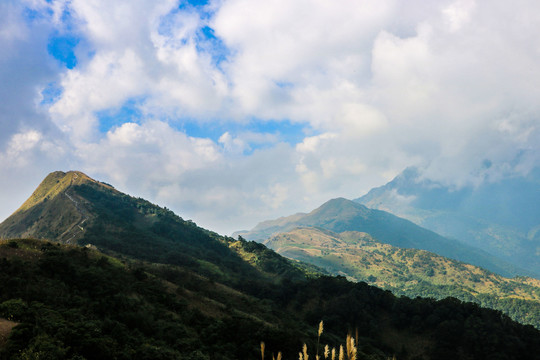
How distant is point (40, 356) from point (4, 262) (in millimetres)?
40780

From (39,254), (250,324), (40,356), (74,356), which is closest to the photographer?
(40,356)

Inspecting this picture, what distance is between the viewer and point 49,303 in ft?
158

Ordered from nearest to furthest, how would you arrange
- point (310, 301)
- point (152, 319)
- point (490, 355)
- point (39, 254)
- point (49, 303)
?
point (49, 303), point (152, 319), point (39, 254), point (490, 355), point (310, 301)

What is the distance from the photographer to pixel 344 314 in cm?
11181

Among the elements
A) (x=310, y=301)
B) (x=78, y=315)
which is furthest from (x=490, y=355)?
(x=78, y=315)

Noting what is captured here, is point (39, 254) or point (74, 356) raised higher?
point (39, 254)

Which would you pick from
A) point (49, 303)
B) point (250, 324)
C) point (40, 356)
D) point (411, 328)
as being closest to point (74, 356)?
point (40, 356)

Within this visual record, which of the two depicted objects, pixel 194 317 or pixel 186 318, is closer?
pixel 186 318

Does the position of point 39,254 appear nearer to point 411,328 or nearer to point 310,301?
point 310,301

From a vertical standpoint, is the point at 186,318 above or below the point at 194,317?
below

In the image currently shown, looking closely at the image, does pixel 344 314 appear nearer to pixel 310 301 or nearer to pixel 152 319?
pixel 310 301

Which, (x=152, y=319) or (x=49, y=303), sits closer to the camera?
(x=49, y=303)

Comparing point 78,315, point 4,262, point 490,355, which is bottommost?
point 490,355

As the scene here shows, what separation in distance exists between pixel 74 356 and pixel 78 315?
14477 mm
